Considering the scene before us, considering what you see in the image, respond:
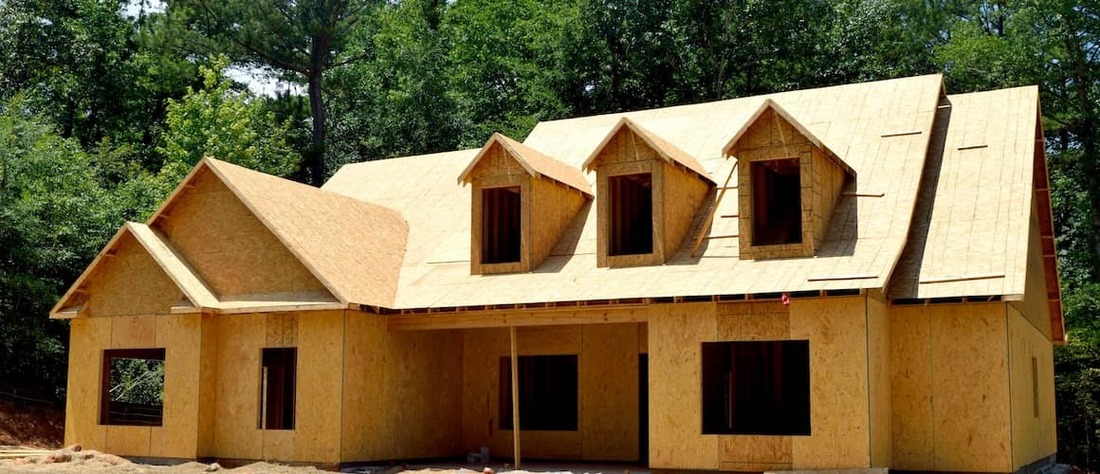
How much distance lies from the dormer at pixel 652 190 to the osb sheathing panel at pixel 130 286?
822 cm

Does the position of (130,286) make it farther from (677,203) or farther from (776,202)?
(776,202)

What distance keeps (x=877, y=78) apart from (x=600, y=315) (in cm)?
2498

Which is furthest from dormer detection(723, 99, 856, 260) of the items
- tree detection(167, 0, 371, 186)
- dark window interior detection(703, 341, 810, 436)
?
tree detection(167, 0, 371, 186)

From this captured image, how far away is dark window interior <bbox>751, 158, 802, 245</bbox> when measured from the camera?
1881 cm

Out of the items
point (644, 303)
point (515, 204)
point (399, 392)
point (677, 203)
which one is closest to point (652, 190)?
point (677, 203)

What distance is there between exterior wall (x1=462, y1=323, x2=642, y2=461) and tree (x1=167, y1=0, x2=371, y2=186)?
26998 mm

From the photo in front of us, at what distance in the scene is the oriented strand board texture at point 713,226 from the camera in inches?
692

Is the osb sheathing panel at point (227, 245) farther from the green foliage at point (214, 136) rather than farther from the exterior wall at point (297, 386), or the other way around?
the green foliage at point (214, 136)

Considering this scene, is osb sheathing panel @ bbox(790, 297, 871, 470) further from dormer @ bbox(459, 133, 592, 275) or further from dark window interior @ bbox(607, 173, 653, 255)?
dormer @ bbox(459, 133, 592, 275)

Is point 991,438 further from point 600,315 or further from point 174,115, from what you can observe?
point 174,115

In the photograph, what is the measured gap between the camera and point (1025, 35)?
37.8m

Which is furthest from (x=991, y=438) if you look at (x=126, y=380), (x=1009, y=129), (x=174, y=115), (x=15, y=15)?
(x=15, y=15)

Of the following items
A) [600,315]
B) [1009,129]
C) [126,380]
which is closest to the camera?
[600,315]

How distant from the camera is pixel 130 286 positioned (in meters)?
21.3
